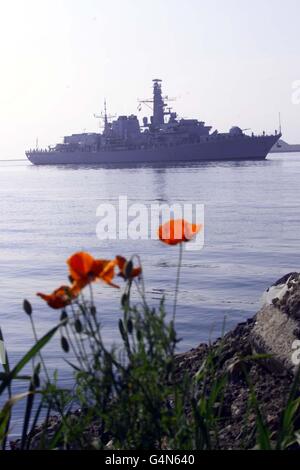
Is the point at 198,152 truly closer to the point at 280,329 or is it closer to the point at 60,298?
the point at 280,329

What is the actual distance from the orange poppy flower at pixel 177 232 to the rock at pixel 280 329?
202cm

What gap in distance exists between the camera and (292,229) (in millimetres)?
17672

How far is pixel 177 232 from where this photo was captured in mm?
2479

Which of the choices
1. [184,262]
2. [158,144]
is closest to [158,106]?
[158,144]

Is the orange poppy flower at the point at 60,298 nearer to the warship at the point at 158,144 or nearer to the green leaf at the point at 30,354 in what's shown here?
the green leaf at the point at 30,354

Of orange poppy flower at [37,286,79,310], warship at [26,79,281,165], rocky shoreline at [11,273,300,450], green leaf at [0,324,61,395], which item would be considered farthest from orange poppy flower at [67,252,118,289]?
warship at [26,79,281,165]

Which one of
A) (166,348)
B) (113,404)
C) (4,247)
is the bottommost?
(4,247)

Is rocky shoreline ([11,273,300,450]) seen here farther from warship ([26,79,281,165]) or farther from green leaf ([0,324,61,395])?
warship ([26,79,281,165])

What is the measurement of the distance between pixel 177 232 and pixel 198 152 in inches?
3688

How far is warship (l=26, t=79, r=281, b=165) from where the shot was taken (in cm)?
9481

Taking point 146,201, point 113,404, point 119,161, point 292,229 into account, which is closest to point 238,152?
point 119,161

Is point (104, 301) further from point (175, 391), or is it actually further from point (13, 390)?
point (175, 391)

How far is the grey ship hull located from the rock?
88.8 meters

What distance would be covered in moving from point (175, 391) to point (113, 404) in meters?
0.21
